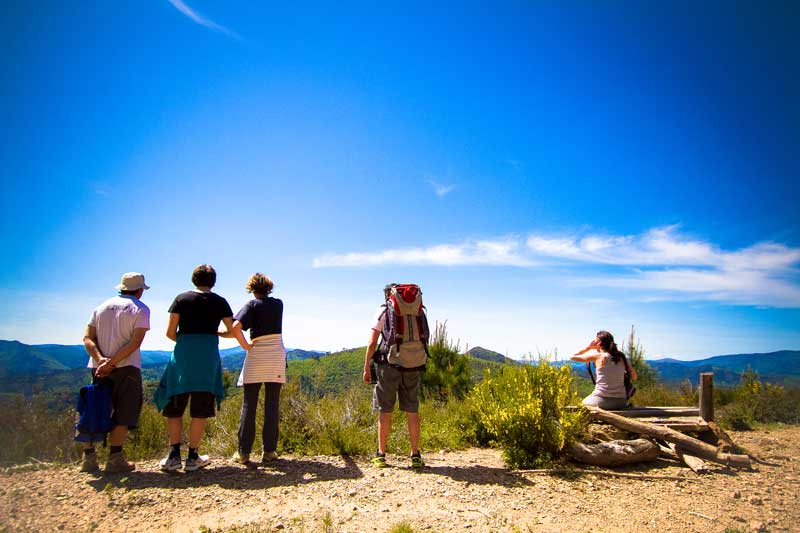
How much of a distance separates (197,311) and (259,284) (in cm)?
80

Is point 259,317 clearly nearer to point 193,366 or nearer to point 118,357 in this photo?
point 193,366

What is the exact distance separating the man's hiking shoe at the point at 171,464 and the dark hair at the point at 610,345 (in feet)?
20.8

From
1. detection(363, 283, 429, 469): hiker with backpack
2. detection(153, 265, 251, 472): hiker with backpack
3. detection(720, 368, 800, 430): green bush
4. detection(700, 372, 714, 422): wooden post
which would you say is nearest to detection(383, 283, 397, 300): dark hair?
detection(363, 283, 429, 469): hiker with backpack

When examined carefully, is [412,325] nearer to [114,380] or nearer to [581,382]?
[114,380]

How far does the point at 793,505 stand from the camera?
4.82 metres

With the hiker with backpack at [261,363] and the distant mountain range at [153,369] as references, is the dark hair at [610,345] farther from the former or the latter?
the hiker with backpack at [261,363]

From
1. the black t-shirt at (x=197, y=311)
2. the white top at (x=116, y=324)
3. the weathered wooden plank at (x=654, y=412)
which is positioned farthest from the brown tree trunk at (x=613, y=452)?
the white top at (x=116, y=324)

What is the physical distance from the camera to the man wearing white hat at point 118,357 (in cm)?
479

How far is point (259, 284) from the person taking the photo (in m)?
5.43

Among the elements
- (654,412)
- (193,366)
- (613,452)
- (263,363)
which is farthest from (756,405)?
(193,366)

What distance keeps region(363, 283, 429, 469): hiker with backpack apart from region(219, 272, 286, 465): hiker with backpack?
112 cm

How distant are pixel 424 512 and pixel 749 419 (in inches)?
384

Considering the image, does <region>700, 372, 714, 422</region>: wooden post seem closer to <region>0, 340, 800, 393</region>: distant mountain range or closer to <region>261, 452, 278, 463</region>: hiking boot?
<region>0, 340, 800, 393</region>: distant mountain range

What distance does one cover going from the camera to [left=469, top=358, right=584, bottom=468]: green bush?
18.8ft
